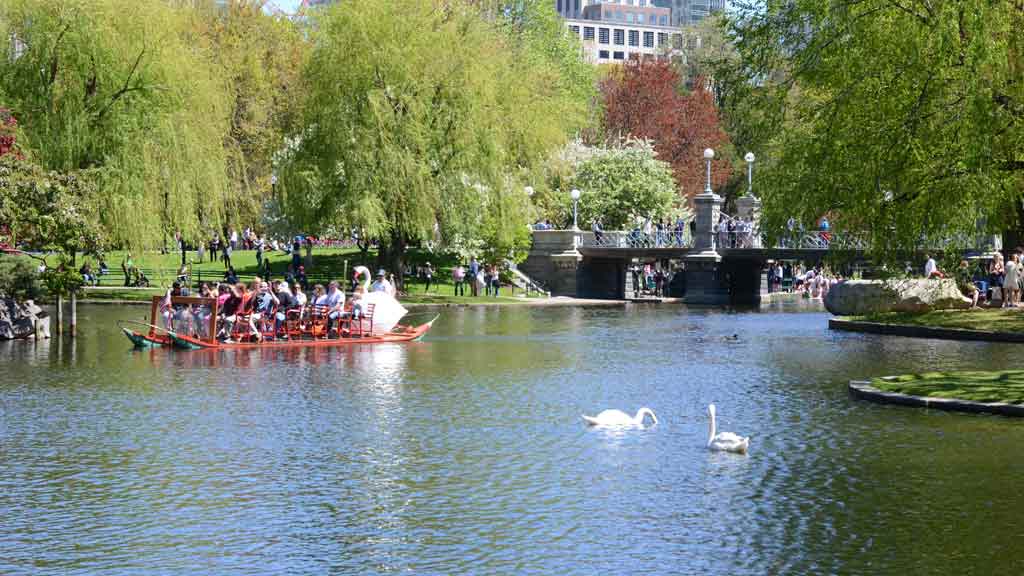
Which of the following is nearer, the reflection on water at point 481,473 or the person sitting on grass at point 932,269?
the reflection on water at point 481,473

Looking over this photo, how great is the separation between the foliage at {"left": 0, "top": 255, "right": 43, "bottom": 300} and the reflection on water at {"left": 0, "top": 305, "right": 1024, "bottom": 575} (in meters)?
6.76

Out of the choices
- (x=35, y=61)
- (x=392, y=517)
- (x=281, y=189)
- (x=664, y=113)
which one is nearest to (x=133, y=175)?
(x=35, y=61)

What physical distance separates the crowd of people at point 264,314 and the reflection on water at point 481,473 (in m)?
3.95

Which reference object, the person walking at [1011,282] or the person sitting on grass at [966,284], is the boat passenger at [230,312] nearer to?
the person sitting on grass at [966,284]

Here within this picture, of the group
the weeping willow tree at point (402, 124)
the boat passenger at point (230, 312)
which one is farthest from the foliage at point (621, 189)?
the boat passenger at point (230, 312)

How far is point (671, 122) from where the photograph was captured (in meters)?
95.6

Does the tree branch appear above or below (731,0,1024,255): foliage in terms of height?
above

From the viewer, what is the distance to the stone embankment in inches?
1420

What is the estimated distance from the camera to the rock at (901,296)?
137ft

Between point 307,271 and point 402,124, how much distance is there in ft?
Answer: 54.3

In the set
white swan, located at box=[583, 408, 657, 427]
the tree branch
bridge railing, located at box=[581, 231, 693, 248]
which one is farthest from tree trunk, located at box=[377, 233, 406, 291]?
white swan, located at box=[583, 408, 657, 427]

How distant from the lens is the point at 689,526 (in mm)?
14008

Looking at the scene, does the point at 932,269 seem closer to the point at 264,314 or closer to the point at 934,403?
the point at 264,314

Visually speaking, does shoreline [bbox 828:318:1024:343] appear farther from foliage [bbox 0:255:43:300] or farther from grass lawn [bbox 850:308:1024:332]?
foliage [bbox 0:255:43:300]
